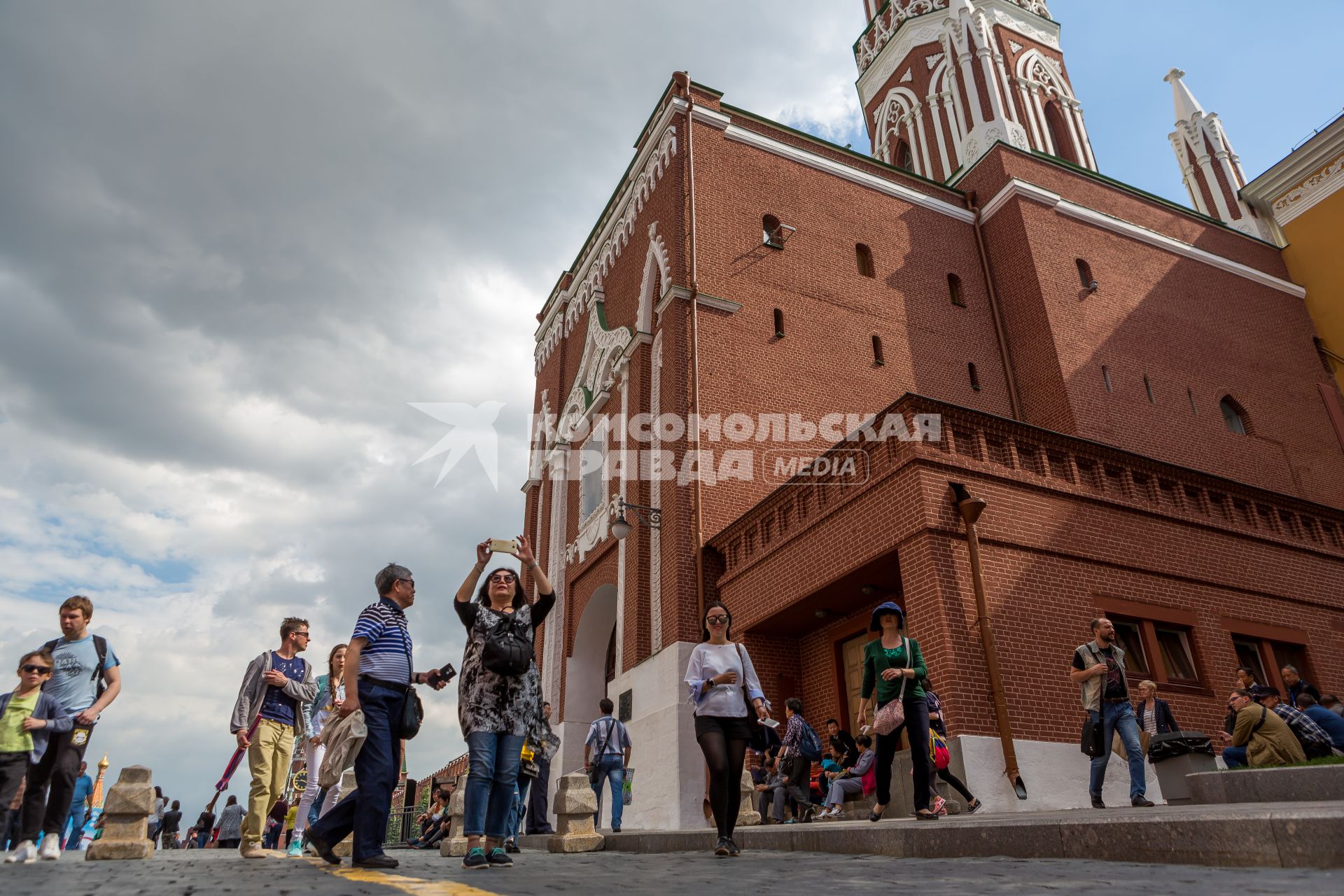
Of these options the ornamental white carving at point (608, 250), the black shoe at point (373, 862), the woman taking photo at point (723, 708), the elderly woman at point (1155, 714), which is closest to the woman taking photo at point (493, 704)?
the black shoe at point (373, 862)

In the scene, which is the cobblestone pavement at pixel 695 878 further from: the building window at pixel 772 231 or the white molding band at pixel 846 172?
the white molding band at pixel 846 172

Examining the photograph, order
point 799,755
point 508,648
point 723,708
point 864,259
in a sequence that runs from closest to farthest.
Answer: point 508,648, point 723,708, point 799,755, point 864,259

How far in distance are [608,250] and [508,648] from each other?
18.6 metres

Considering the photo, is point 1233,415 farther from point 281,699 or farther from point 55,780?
point 55,780

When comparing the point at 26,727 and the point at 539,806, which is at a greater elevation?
the point at 26,727

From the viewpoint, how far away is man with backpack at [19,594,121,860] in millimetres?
6094

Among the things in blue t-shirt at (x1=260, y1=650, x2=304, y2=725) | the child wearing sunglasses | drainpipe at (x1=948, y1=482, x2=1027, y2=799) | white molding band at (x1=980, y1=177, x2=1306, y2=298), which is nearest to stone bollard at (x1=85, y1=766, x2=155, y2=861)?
the child wearing sunglasses

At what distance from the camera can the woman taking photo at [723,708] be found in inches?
229

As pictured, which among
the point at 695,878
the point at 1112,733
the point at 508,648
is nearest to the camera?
the point at 695,878

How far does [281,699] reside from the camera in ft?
22.6

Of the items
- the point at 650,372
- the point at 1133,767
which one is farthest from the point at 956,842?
the point at 650,372

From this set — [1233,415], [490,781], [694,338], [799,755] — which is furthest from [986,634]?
[1233,415]

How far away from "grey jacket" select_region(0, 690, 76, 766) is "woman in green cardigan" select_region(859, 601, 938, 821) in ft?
18.5

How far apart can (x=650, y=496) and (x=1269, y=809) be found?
1325cm
